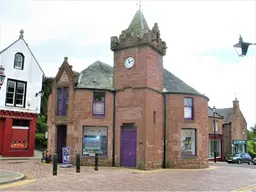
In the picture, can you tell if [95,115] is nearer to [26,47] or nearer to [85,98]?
[85,98]

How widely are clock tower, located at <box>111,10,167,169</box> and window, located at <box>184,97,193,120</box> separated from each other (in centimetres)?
197

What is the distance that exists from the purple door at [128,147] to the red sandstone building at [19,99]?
12151 millimetres

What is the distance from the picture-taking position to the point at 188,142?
73.4ft

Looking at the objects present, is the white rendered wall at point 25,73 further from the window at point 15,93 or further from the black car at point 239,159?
the black car at point 239,159

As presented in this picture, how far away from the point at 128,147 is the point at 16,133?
1294 centimetres

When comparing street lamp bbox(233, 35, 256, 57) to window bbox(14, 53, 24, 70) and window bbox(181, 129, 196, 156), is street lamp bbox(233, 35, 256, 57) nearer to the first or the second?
window bbox(181, 129, 196, 156)

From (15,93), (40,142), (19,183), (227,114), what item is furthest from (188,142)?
(227,114)

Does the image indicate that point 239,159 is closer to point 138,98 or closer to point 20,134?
point 138,98

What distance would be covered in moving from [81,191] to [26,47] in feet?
71.6

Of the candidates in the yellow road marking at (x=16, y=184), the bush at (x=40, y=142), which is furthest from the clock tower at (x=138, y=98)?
the bush at (x=40, y=142)

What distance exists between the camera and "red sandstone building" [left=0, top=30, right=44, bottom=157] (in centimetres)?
2670

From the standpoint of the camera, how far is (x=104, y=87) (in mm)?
21609

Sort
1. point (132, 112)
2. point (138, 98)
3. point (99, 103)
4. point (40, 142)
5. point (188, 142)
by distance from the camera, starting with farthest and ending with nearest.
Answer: point (40, 142) → point (188, 142) → point (99, 103) → point (132, 112) → point (138, 98)

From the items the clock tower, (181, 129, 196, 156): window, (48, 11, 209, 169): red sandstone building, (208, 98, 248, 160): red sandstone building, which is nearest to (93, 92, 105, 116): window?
(48, 11, 209, 169): red sandstone building
